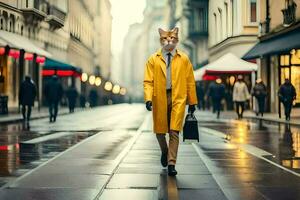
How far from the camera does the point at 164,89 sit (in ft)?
24.3

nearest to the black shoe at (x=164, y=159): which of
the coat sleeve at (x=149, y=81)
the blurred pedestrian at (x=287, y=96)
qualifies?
the coat sleeve at (x=149, y=81)

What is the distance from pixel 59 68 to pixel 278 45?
17.7 m

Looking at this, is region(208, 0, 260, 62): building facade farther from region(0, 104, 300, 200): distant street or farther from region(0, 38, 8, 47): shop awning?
region(0, 104, 300, 200): distant street

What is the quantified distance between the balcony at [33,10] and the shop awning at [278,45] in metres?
14.7

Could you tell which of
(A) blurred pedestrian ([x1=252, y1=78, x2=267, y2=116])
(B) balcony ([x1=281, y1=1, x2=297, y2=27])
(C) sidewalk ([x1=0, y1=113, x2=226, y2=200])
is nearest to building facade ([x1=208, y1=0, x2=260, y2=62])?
(B) balcony ([x1=281, y1=1, x2=297, y2=27])

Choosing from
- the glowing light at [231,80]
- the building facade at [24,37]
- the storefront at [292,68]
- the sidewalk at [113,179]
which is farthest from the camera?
the glowing light at [231,80]

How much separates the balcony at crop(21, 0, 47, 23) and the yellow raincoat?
30004mm

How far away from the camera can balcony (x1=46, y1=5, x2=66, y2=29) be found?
42366mm

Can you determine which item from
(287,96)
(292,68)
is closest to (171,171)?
(287,96)

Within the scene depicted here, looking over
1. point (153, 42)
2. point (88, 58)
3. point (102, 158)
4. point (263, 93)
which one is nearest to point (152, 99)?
point (102, 158)

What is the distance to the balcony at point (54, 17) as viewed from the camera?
4237 centimetres

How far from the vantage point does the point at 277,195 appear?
19.1 ft

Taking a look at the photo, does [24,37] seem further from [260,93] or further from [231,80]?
[260,93]

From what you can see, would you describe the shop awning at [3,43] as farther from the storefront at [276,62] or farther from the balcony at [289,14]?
the balcony at [289,14]
